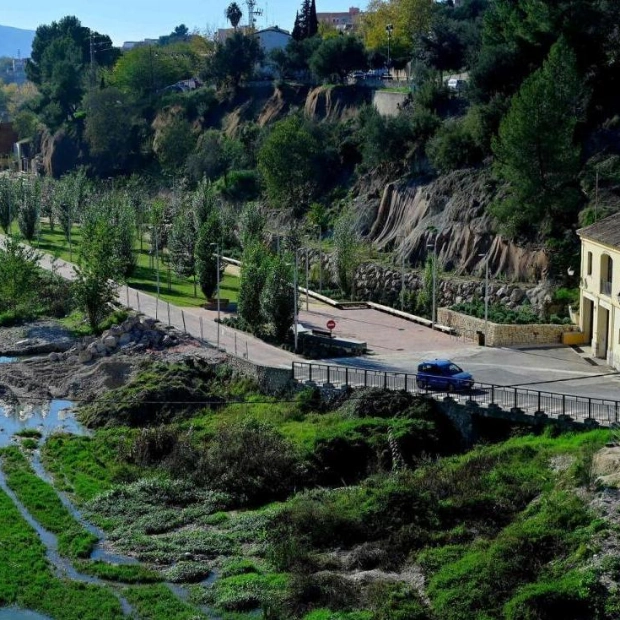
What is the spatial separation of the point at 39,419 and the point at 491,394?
63.5ft

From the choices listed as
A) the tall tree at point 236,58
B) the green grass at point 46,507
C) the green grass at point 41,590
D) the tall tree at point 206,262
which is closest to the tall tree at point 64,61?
the tall tree at point 236,58

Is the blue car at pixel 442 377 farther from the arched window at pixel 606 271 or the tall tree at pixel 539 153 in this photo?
the tall tree at pixel 539 153

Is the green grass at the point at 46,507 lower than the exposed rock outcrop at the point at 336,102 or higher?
lower

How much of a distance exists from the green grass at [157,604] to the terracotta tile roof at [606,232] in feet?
83.8

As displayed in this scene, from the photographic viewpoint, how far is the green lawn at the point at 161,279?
70812 millimetres

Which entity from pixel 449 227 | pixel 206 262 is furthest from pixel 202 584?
pixel 449 227

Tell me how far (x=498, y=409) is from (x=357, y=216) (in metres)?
41.1

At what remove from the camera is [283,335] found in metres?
55.7

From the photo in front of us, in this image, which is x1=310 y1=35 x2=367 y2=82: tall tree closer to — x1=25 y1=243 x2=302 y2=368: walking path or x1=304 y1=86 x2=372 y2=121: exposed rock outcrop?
x1=304 y1=86 x2=372 y2=121: exposed rock outcrop

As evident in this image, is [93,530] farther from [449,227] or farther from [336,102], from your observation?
[336,102]

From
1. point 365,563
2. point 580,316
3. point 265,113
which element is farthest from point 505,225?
point 265,113

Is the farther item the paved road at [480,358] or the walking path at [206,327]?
A: the walking path at [206,327]

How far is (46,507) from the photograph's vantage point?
130 ft

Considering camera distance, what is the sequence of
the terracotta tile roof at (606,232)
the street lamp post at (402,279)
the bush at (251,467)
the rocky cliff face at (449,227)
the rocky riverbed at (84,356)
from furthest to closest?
the street lamp post at (402,279)
the rocky cliff face at (449,227)
the rocky riverbed at (84,356)
the terracotta tile roof at (606,232)
the bush at (251,467)
